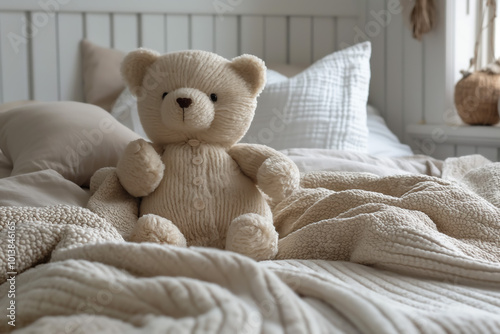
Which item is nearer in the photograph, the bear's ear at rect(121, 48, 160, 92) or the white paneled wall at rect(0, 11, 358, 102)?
the bear's ear at rect(121, 48, 160, 92)

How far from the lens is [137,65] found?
3.82ft

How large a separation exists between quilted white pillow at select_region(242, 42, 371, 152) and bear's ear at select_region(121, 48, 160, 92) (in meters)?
0.74

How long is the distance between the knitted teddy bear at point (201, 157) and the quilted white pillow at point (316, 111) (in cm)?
76

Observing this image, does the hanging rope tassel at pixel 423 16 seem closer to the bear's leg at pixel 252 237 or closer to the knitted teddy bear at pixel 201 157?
the knitted teddy bear at pixel 201 157

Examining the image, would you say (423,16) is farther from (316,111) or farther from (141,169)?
(141,169)

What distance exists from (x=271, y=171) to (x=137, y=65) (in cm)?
33

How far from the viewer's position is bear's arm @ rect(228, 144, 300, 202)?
3.41 feet

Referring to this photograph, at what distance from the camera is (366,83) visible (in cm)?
205

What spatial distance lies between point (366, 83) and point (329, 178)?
2.74 ft

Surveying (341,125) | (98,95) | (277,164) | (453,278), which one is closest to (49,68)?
(98,95)

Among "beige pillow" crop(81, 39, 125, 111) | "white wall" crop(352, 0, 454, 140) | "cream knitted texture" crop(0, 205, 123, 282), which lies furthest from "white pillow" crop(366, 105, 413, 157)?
"cream knitted texture" crop(0, 205, 123, 282)

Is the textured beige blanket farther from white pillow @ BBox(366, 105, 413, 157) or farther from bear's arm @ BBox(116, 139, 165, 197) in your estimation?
white pillow @ BBox(366, 105, 413, 157)

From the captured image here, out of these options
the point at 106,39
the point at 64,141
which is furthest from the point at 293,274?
the point at 106,39

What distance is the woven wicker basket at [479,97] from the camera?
6.46 ft
